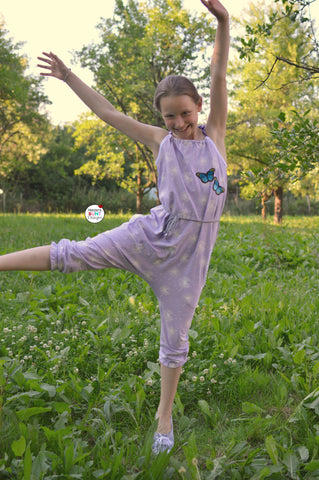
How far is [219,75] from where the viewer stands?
2.11m

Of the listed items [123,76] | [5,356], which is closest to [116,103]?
[123,76]

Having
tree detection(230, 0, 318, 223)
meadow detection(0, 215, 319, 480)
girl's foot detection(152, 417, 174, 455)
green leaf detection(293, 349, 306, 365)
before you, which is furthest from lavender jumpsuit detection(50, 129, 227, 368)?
tree detection(230, 0, 318, 223)

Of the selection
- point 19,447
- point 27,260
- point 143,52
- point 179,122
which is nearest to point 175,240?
point 179,122

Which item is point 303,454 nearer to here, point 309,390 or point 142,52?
point 309,390

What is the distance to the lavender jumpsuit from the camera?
6.78ft

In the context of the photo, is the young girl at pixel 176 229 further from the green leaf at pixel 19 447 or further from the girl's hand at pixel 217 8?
the green leaf at pixel 19 447

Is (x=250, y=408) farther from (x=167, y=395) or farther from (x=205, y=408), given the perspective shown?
(x=167, y=395)

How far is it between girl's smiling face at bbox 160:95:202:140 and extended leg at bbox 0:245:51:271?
0.87m

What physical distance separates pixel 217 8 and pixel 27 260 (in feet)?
4.96

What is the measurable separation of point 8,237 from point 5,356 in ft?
15.2

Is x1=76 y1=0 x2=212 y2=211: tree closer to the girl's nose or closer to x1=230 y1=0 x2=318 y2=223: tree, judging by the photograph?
x1=230 y1=0 x2=318 y2=223: tree

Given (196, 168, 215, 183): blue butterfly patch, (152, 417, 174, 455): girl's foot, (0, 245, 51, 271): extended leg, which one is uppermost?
(196, 168, 215, 183): blue butterfly patch

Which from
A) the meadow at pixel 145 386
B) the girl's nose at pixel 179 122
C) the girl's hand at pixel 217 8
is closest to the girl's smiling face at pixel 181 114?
the girl's nose at pixel 179 122

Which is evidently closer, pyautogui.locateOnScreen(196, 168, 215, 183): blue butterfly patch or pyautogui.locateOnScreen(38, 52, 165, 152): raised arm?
pyautogui.locateOnScreen(196, 168, 215, 183): blue butterfly patch
